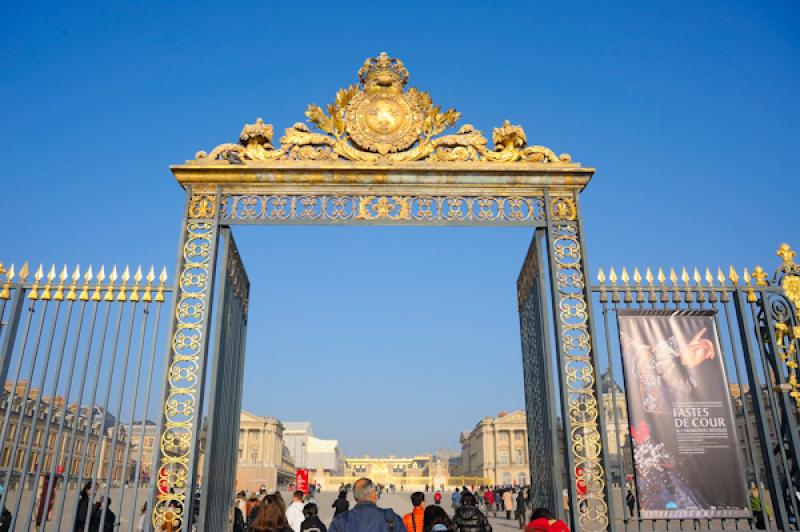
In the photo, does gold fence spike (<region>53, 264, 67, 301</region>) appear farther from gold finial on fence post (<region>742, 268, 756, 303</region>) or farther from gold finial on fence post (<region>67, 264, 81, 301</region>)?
gold finial on fence post (<region>742, 268, 756, 303</region>)

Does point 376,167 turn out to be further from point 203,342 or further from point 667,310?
point 667,310

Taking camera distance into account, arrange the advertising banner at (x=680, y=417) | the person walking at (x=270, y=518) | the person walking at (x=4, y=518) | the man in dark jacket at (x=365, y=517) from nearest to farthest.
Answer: the man in dark jacket at (x=365, y=517), the person walking at (x=270, y=518), the person walking at (x=4, y=518), the advertising banner at (x=680, y=417)

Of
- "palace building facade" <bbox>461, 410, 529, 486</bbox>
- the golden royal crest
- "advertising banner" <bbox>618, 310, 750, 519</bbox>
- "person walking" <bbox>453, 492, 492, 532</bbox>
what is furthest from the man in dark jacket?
"palace building facade" <bbox>461, 410, 529, 486</bbox>

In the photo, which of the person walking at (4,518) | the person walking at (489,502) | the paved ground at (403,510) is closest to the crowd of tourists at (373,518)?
the person walking at (4,518)

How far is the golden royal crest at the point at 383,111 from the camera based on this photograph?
8844mm

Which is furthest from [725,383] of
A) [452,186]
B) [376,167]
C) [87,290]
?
[87,290]

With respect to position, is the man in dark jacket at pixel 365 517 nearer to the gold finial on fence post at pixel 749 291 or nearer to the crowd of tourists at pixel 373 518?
the crowd of tourists at pixel 373 518

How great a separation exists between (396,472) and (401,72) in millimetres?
101451

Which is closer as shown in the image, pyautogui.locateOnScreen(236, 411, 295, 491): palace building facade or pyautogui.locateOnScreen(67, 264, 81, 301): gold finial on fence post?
pyautogui.locateOnScreen(67, 264, 81, 301): gold finial on fence post

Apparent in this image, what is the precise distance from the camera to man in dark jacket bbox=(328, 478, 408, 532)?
4496 millimetres

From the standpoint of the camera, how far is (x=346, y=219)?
8617 millimetres

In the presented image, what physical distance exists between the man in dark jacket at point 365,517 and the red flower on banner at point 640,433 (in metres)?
4.20

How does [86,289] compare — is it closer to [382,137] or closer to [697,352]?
[382,137]

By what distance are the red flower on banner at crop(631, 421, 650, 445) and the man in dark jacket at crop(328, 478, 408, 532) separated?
4.20 metres
